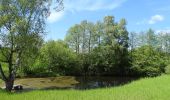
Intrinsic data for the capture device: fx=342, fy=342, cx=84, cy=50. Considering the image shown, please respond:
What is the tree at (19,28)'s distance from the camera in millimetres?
27180

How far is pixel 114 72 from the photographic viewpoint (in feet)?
271

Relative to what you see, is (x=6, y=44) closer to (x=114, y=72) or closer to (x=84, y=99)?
(x=84, y=99)

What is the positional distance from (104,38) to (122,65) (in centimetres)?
803

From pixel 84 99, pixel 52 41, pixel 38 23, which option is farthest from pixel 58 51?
pixel 84 99

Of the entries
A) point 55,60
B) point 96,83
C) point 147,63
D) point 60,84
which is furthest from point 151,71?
point 60,84

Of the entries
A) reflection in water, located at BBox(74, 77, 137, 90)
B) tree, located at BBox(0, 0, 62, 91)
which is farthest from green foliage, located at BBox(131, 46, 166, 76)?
tree, located at BBox(0, 0, 62, 91)

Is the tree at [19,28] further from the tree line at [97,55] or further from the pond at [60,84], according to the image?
the tree line at [97,55]

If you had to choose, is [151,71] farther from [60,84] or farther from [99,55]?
[60,84]

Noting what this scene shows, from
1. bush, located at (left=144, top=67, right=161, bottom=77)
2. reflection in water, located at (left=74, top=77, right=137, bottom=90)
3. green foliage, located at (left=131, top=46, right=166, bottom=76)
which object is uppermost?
green foliage, located at (left=131, top=46, right=166, bottom=76)

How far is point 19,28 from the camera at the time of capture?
89.2ft

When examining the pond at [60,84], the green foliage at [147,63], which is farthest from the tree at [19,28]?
the green foliage at [147,63]

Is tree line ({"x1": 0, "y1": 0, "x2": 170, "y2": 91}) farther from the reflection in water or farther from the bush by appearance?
the reflection in water

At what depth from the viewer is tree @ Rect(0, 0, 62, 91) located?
27180 mm

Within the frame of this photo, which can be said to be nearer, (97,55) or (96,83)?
(96,83)
